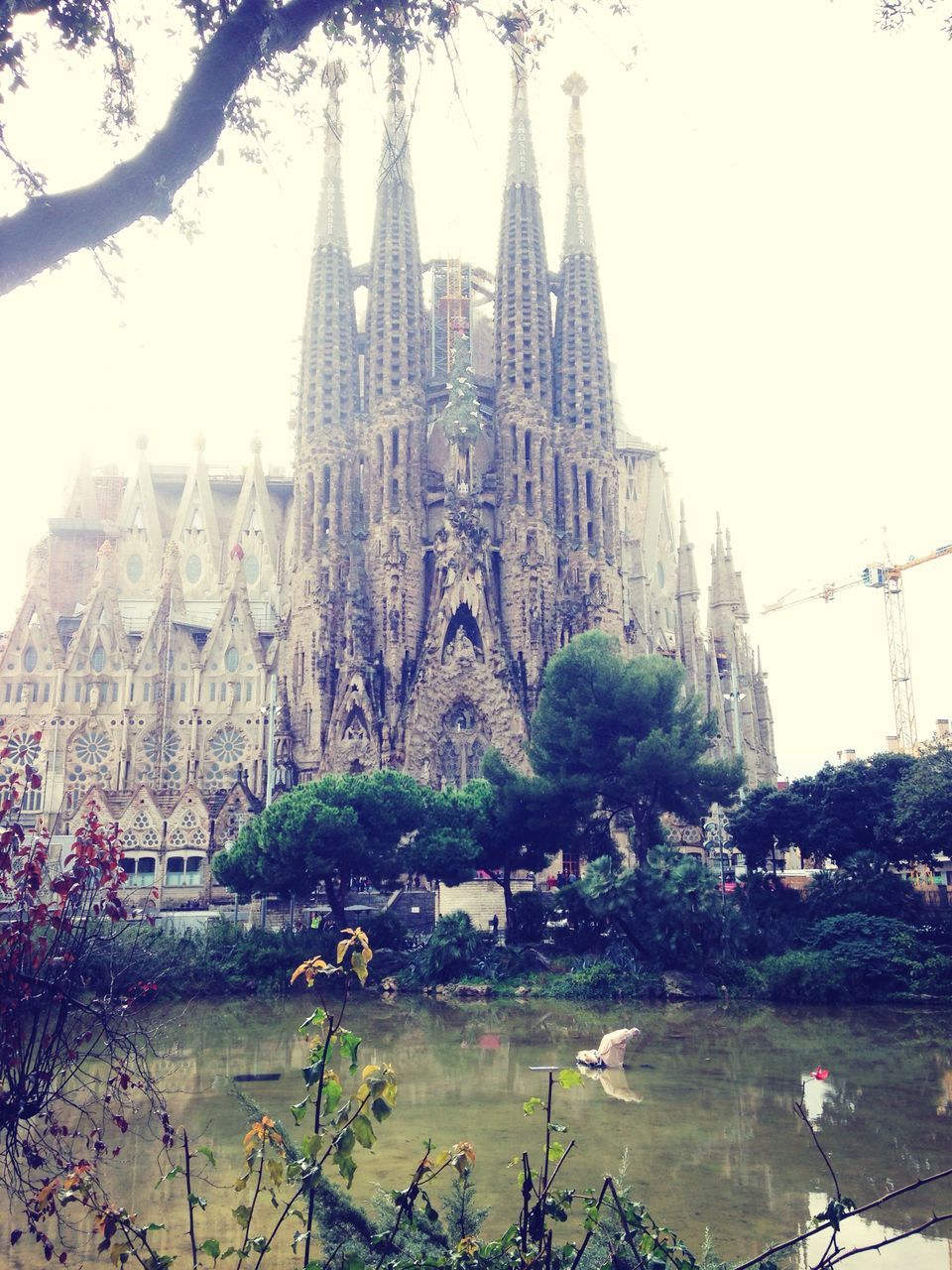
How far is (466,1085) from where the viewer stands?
16953 mm

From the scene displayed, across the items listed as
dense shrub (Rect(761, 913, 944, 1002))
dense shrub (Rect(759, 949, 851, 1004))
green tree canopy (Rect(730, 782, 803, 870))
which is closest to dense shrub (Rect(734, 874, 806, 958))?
green tree canopy (Rect(730, 782, 803, 870))

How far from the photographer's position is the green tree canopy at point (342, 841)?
31.0 metres

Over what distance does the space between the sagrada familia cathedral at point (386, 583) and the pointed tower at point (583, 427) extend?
11 centimetres

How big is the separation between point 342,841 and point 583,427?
26739mm

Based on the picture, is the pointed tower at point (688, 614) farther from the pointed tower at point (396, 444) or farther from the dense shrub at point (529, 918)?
the dense shrub at point (529, 918)

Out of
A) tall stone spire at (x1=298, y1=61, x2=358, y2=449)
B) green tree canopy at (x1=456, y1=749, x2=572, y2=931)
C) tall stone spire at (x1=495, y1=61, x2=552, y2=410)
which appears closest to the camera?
green tree canopy at (x1=456, y1=749, x2=572, y2=931)

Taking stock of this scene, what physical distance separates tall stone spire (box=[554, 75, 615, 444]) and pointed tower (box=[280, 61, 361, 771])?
1015 centimetres

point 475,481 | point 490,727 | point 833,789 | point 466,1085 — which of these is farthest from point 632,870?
point 475,481

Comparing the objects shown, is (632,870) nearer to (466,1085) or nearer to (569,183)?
(466,1085)

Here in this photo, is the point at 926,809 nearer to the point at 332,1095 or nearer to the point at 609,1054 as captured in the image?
the point at 609,1054

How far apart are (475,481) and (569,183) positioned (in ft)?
56.9

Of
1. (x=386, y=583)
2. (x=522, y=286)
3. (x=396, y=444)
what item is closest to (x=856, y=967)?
(x=386, y=583)

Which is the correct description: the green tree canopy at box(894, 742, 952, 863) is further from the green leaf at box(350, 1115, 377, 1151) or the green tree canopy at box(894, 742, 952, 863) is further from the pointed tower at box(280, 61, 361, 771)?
the green leaf at box(350, 1115, 377, 1151)

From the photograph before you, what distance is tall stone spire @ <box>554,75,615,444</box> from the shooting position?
5156 cm
